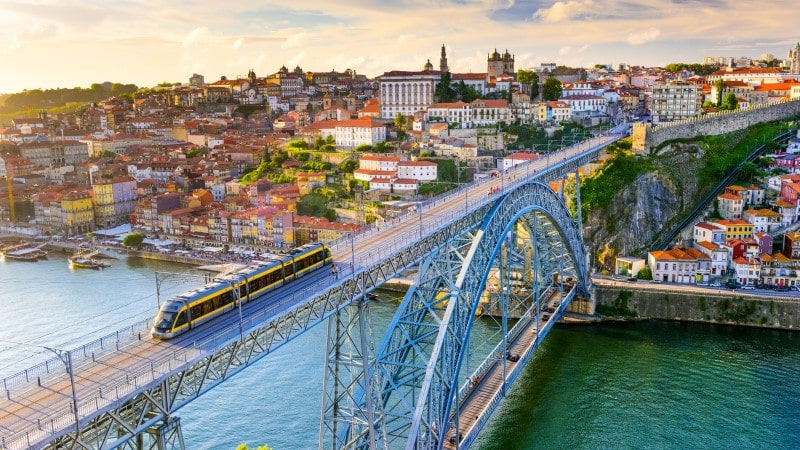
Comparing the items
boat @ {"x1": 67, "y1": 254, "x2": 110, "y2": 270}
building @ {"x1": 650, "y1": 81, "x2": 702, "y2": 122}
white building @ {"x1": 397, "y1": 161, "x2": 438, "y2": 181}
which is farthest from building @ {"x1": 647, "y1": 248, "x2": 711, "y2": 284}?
boat @ {"x1": 67, "y1": 254, "x2": 110, "y2": 270}

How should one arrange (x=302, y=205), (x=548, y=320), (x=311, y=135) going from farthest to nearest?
(x=311, y=135) < (x=302, y=205) < (x=548, y=320)

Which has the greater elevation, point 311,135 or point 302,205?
point 311,135

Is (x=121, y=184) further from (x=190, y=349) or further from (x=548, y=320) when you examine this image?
(x=190, y=349)

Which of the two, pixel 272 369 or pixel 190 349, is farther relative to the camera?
pixel 272 369

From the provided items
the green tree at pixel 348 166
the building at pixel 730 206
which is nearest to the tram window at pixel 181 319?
the building at pixel 730 206

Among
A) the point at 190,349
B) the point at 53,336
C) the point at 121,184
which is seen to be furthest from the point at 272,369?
the point at 121,184

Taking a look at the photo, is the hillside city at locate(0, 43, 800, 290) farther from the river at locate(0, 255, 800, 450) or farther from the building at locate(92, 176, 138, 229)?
the river at locate(0, 255, 800, 450)

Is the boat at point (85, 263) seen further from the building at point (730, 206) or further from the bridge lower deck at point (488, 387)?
the building at point (730, 206)
